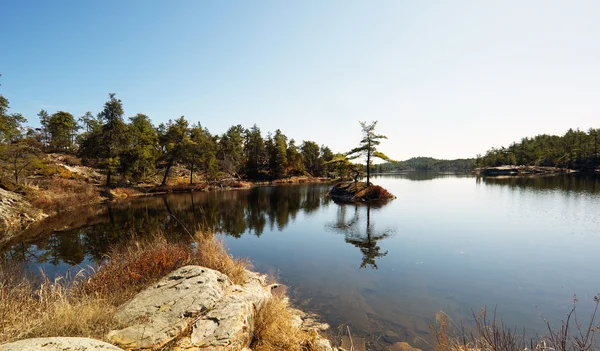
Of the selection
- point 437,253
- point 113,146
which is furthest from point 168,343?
point 113,146

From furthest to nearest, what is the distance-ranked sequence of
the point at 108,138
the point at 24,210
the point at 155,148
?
the point at 155,148
the point at 108,138
the point at 24,210

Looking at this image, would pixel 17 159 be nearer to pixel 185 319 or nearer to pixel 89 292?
pixel 89 292

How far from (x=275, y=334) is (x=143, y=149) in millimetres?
47209

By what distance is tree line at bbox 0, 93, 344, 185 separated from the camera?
1117 inches

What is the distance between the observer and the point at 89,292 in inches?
280

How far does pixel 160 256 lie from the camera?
8.26 metres

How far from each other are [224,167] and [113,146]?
2578 centimetres

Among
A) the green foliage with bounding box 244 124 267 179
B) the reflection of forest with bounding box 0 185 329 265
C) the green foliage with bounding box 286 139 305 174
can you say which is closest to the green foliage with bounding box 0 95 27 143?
the reflection of forest with bounding box 0 185 329 265

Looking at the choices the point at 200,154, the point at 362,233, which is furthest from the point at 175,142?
the point at 362,233

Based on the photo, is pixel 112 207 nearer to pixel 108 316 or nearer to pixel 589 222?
pixel 108 316

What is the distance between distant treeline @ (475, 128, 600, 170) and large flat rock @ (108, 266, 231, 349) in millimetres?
122183

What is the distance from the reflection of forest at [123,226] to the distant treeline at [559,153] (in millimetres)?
108189

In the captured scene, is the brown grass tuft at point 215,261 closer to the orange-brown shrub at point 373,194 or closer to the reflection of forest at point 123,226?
the reflection of forest at point 123,226

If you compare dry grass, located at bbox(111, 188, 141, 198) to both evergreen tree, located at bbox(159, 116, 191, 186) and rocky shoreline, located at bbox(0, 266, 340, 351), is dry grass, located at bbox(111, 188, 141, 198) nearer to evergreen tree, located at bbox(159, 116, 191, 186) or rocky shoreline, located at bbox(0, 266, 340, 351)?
evergreen tree, located at bbox(159, 116, 191, 186)
